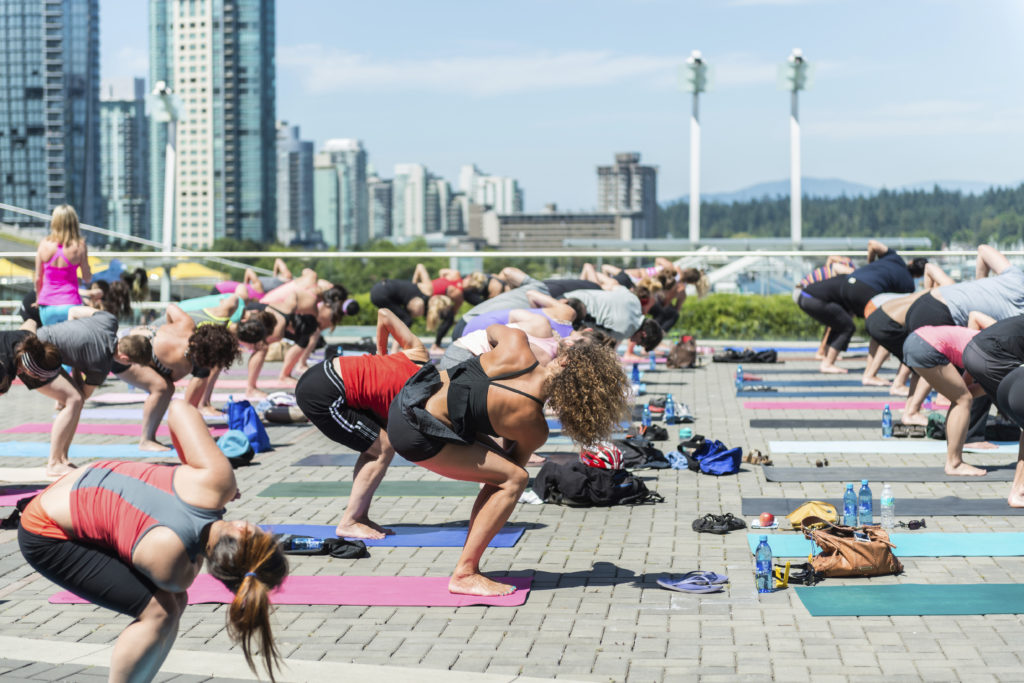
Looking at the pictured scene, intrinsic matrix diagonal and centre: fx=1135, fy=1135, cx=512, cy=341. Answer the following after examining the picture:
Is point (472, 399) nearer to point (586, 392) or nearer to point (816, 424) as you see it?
point (586, 392)

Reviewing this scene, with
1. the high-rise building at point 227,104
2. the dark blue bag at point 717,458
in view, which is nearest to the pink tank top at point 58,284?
the dark blue bag at point 717,458

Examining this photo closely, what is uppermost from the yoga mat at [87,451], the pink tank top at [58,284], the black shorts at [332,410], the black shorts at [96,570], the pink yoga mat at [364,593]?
the pink tank top at [58,284]

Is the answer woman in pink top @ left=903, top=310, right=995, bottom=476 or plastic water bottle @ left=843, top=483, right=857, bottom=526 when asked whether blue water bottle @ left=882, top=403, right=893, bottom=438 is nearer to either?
woman in pink top @ left=903, top=310, right=995, bottom=476

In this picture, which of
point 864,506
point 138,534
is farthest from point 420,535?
point 138,534

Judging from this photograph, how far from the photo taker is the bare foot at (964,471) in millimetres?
8172

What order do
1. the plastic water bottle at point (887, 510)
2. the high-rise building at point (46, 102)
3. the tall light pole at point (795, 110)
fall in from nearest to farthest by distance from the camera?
1. the plastic water bottle at point (887, 510)
2. the tall light pole at point (795, 110)
3. the high-rise building at point (46, 102)

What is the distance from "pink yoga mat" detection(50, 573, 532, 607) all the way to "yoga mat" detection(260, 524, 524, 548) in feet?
2.23

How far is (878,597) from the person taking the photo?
5.46 m

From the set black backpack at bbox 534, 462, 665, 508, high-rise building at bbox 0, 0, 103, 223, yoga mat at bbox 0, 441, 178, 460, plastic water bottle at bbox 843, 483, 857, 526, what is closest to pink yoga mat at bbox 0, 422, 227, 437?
yoga mat at bbox 0, 441, 178, 460

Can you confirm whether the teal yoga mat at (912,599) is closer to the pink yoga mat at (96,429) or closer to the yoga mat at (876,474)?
the yoga mat at (876,474)

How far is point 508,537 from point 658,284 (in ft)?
23.7

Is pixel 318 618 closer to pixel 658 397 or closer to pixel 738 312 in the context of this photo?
pixel 658 397

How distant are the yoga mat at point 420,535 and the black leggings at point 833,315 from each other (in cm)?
845

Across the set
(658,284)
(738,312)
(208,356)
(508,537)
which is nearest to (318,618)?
(508,537)
